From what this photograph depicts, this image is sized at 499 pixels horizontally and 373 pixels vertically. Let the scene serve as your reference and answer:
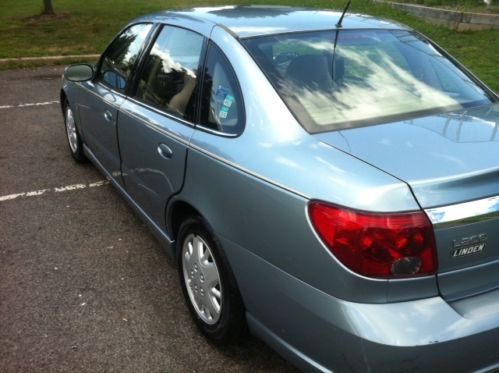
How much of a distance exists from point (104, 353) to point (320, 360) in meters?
1.28

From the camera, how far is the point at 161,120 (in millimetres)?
3051

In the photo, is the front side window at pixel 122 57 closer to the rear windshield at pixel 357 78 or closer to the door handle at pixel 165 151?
the door handle at pixel 165 151

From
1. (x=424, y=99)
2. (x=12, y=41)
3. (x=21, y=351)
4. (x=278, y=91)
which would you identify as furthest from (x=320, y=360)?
(x=12, y=41)

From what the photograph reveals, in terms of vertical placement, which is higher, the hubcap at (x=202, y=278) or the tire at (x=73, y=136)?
the hubcap at (x=202, y=278)

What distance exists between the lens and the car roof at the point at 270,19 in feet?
9.30

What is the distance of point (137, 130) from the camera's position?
3.33 metres

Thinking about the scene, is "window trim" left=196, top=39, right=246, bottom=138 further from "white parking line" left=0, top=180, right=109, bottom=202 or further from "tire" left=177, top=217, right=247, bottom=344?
"white parking line" left=0, top=180, right=109, bottom=202

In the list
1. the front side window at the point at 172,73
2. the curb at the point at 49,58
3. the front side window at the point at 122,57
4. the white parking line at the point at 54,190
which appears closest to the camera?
the front side window at the point at 172,73

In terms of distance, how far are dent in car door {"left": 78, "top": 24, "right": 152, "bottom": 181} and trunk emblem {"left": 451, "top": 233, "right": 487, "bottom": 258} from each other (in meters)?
2.55

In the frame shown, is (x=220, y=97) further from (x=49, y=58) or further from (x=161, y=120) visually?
(x=49, y=58)

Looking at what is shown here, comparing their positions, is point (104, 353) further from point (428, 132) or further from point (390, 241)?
point (428, 132)

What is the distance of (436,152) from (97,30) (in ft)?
43.1

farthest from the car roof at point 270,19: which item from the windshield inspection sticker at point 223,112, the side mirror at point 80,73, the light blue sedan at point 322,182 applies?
the side mirror at point 80,73

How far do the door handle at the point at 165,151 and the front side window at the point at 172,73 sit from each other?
19 centimetres
